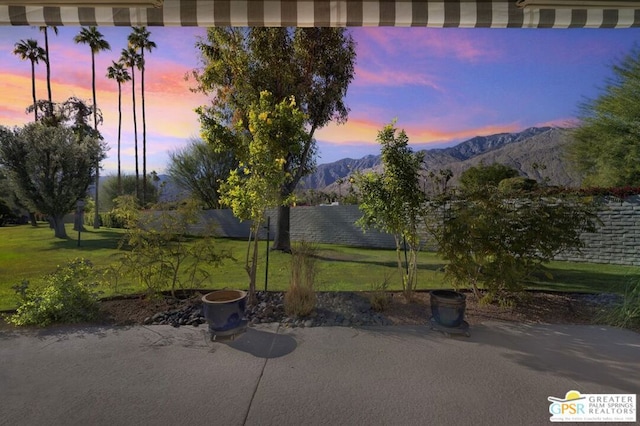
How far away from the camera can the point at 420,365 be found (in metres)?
3.13

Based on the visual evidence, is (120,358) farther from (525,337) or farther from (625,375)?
(625,375)

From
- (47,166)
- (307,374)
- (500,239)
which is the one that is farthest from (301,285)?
(47,166)

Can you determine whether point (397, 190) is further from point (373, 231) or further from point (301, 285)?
point (373, 231)

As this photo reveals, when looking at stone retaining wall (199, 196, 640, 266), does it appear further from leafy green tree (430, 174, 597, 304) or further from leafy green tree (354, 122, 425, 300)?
leafy green tree (354, 122, 425, 300)

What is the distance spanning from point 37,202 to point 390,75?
1755cm

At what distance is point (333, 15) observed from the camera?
276 centimetres

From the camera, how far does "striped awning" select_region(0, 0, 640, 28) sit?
104 inches

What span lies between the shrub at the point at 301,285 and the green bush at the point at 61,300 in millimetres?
2656

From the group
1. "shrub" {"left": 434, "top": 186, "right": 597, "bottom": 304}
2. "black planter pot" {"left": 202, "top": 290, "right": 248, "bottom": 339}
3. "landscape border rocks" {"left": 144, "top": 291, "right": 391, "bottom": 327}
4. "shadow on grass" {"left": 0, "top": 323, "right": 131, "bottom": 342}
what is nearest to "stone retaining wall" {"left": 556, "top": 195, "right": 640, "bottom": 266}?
"shrub" {"left": 434, "top": 186, "right": 597, "bottom": 304}

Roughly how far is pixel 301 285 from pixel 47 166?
17527mm

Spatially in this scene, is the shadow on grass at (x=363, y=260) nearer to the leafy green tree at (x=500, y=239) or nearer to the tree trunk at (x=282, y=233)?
the tree trunk at (x=282, y=233)

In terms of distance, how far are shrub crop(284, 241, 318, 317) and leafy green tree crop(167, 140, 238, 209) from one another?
19.3 m

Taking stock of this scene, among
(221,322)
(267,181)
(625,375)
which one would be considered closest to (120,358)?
(221,322)

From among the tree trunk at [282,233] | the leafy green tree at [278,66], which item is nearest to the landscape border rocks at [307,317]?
the leafy green tree at [278,66]
